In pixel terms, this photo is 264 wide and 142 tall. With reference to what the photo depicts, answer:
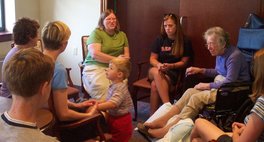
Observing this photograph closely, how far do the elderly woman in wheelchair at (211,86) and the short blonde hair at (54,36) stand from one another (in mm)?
1197

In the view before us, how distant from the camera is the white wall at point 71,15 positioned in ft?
14.9

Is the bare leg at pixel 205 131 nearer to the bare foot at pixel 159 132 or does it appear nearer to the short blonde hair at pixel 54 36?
the bare foot at pixel 159 132

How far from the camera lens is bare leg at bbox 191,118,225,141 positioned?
7.25 feet

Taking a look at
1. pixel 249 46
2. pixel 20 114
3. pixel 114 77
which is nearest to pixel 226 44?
pixel 249 46

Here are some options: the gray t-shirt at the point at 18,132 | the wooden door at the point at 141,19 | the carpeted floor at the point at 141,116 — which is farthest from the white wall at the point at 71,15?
the gray t-shirt at the point at 18,132

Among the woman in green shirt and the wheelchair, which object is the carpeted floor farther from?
the wheelchair

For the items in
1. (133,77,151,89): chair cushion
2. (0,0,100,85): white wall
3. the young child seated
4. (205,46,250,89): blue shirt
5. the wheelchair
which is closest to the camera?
the young child seated

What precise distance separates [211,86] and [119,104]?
3.28 ft

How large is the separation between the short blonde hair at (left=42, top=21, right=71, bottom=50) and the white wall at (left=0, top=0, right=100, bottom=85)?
2255mm

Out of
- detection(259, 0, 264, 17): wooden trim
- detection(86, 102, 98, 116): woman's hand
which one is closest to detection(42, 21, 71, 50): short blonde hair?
detection(86, 102, 98, 116): woman's hand

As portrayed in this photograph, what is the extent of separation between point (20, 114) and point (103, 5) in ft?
10.1

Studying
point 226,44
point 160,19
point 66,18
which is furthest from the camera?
point 66,18

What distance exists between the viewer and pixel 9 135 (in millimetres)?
1325

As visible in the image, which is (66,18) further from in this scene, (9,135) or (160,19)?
(9,135)
